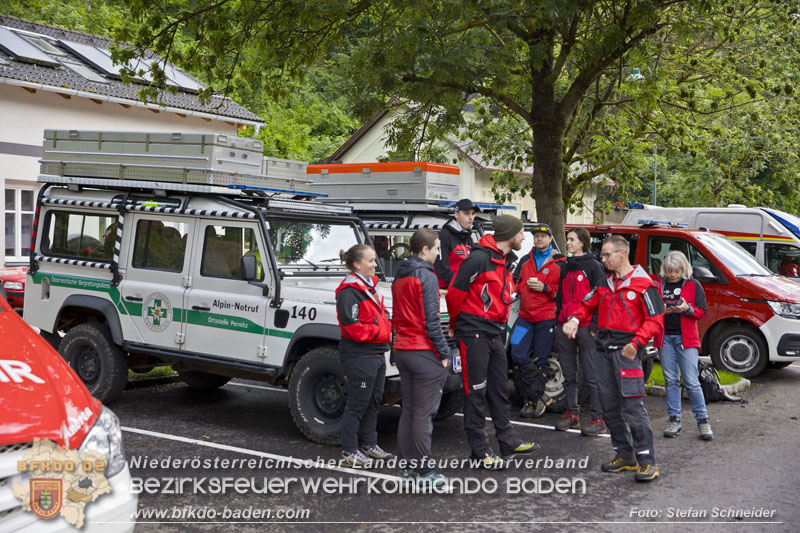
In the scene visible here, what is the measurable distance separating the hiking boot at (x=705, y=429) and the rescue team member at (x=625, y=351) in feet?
4.72

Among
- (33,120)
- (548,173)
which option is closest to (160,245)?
(548,173)

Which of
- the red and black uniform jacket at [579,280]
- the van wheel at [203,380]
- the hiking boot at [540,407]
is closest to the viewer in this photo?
the red and black uniform jacket at [579,280]

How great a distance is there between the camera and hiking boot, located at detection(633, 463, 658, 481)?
629 cm

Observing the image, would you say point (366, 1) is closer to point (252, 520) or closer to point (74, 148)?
point (74, 148)

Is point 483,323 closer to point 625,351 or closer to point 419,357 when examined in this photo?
point 419,357

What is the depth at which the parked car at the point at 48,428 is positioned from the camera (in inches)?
137

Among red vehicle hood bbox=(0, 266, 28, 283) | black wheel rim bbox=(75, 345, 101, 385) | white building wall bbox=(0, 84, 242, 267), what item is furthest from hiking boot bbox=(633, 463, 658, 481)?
white building wall bbox=(0, 84, 242, 267)

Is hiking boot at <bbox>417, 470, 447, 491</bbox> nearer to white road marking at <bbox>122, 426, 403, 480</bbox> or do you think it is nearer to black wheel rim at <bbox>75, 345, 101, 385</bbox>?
white road marking at <bbox>122, 426, 403, 480</bbox>

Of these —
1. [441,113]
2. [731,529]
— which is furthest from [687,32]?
[731,529]

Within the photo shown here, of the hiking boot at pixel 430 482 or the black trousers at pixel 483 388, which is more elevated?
the black trousers at pixel 483 388

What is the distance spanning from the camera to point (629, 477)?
21.3 ft

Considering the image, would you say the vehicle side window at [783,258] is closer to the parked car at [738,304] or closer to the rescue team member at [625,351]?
the parked car at [738,304]

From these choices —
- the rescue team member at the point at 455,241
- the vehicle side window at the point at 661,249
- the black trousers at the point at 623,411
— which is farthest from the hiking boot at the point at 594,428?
the vehicle side window at the point at 661,249

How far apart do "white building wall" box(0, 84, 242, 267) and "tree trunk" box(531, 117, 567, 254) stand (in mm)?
10416
